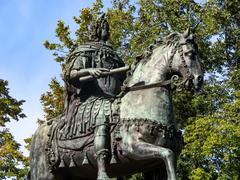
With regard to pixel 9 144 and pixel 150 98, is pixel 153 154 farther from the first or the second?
pixel 9 144

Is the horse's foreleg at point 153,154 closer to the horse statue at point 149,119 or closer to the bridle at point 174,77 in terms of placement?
the horse statue at point 149,119

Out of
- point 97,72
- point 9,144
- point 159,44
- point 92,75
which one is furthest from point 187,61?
point 9,144

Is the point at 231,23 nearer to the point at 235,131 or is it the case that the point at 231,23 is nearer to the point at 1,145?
the point at 235,131

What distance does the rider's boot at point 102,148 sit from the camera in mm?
8156

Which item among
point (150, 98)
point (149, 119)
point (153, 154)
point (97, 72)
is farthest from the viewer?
point (97, 72)

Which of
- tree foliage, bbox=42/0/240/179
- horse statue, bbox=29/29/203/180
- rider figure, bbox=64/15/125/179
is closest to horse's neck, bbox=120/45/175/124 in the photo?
horse statue, bbox=29/29/203/180

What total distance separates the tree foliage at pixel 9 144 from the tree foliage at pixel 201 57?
222cm

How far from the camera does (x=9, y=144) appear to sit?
22250 millimetres

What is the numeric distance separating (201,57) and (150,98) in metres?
15.9

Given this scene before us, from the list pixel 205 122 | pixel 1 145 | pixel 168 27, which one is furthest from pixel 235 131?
pixel 1 145

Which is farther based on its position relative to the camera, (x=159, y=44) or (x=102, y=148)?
(x=159, y=44)

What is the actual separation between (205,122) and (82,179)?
34.3 ft

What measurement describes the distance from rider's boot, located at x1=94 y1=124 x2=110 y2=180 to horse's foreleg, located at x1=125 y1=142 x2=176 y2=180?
1.46 feet

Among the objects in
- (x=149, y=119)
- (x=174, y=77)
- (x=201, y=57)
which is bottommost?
(x=149, y=119)
